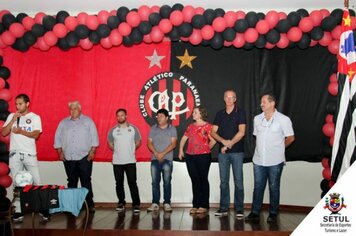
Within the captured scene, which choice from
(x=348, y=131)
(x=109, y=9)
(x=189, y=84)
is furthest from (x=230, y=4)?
(x=348, y=131)

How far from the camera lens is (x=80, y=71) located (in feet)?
18.7

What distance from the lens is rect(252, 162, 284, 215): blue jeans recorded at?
4496mm

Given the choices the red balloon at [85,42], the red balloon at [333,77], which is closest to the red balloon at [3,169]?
the red balloon at [85,42]

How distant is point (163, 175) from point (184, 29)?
198 centimetres

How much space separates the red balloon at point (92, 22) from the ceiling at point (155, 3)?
1.14ft

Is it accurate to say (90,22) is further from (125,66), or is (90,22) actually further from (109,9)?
(125,66)

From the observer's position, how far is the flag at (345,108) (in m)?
3.89

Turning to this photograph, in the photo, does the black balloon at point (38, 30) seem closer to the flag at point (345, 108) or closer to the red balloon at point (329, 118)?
the flag at point (345, 108)

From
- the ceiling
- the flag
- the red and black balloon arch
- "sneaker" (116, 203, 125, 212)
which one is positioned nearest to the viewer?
the flag

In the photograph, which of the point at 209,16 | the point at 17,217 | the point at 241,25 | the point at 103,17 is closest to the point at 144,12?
the point at 103,17

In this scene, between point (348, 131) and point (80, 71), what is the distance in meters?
3.85

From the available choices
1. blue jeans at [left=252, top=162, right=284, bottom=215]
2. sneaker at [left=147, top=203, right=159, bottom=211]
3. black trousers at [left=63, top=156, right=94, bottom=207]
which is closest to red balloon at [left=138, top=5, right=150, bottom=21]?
black trousers at [left=63, top=156, right=94, bottom=207]

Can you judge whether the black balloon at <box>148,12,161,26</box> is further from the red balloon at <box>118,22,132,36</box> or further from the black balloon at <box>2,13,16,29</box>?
the black balloon at <box>2,13,16,29</box>

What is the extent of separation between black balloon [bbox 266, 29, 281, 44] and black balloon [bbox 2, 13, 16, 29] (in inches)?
135
